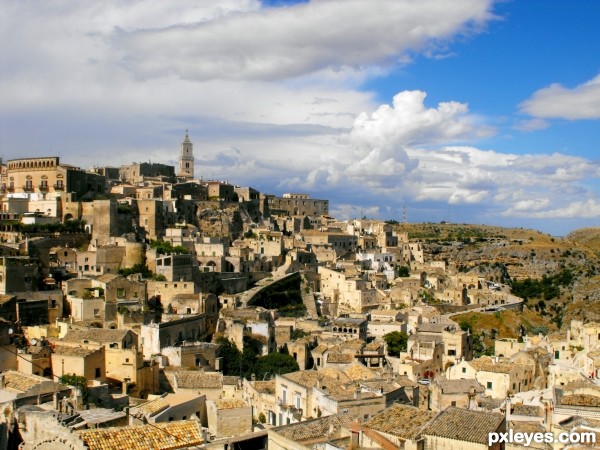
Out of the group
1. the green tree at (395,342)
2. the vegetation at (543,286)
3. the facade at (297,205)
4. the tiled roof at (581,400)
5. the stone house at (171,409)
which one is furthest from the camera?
the vegetation at (543,286)

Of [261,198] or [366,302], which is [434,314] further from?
[261,198]

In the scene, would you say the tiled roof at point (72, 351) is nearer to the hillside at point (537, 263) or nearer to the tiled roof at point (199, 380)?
the tiled roof at point (199, 380)

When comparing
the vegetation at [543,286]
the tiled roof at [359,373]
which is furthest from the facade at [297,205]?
the tiled roof at [359,373]

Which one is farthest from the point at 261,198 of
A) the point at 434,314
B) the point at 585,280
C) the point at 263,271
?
the point at 585,280

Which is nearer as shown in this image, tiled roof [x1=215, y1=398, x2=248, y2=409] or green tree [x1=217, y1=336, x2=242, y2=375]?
tiled roof [x1=215, y1=398, x2=248, y2=409]

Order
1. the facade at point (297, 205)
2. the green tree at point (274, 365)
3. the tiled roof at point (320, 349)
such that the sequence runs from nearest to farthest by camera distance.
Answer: the green tree at point (274, 365) < the tiled roof at point (320, 349) < the facade at point (297, 205)

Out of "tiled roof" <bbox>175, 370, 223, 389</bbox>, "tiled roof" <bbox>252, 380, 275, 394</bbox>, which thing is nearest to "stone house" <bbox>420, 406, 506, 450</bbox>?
"tiled roof" <bbox>252, 380, 275, 394</bbox>

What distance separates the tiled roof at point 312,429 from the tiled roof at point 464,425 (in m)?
2.53

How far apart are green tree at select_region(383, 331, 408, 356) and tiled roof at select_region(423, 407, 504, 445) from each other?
21.8 meters

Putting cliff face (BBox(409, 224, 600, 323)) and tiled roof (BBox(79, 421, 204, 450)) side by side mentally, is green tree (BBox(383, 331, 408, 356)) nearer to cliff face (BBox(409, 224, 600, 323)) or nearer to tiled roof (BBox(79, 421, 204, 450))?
tiled roof (BBox(79, 421, 204, 450))

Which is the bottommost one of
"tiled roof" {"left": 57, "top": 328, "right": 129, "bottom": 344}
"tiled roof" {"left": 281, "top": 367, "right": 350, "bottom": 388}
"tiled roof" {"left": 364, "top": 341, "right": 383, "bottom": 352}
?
"tiled roof" {"left": 364, "top": 341, "right": 383, "bottom": 352}

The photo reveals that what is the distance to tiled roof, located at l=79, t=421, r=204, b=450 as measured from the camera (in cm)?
1410

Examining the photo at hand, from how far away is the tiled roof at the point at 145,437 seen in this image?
14102mm

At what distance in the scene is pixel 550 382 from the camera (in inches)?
1080
